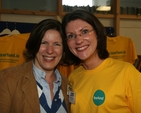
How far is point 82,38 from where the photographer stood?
157cm

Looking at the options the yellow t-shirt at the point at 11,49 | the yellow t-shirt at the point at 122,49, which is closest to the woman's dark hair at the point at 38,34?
the yellow t-shirt at the point at 11,49

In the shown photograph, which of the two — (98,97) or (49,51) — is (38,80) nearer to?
(49,51)

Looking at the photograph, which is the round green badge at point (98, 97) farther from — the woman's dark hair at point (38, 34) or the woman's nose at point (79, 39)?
the woman's dark hair at point (38, 34)

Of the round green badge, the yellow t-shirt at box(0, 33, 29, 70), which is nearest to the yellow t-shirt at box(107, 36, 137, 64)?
the yellow t-shirt at box(0, 33, 29, 70)

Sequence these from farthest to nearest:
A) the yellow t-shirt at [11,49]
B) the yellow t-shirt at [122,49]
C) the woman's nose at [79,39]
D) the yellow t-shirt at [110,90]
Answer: the yellow t-shirt at [122,49]
the yellow t-shirt at [11,49]
the woman's nose at [79,39]
the yellow t-shirt at [110,90]

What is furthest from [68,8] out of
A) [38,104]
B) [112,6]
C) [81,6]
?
[38,104]

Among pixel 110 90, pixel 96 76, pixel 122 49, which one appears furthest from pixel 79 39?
pixel 122 49

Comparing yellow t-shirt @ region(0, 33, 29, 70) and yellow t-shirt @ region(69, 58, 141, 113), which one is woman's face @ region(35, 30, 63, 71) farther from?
yellow t-shirt @ region(0, 33, 29, 70)

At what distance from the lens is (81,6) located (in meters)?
3.97

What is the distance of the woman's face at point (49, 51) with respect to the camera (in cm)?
165

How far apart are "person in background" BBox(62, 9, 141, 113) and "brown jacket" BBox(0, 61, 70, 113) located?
0.30 meters

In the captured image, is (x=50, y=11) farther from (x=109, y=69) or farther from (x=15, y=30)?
(x=109, y=69)

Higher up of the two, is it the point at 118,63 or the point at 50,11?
the point at 50,11

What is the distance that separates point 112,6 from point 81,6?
56 cm
